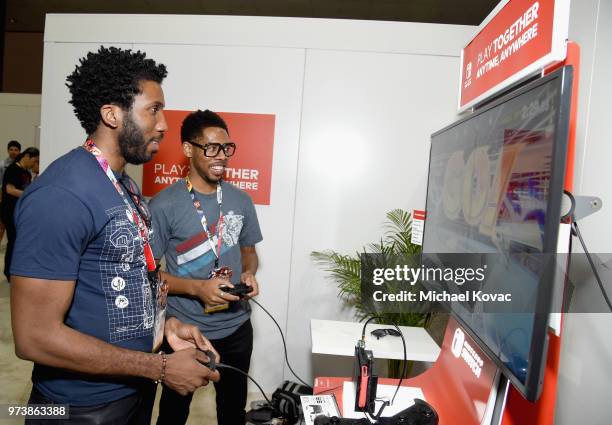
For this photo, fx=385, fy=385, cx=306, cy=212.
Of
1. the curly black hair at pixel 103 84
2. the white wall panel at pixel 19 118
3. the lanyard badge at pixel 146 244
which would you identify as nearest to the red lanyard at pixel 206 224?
the lanyard badge at pixel 146 244

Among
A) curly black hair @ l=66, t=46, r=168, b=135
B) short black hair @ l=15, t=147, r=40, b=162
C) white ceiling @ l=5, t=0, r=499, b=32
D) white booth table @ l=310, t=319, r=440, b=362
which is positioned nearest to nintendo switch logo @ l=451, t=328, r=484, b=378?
white booth table @ l=310, t=319, r=440, b=362

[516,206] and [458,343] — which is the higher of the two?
[516,206]

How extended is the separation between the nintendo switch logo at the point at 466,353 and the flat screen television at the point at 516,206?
3.6 inches

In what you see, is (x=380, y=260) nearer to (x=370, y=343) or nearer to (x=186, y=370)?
(x=370, y=343)

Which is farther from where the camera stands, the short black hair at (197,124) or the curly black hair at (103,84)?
the short black hair at (197,124)

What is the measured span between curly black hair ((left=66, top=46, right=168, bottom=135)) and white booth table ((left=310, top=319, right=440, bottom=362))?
51.2 inches

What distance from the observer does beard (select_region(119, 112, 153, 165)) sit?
129 centimetres

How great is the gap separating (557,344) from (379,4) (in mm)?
6544

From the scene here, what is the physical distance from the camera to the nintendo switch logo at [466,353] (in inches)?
45.3

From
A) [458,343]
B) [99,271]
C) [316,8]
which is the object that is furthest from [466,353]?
[316,8]

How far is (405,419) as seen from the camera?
1.19 metres

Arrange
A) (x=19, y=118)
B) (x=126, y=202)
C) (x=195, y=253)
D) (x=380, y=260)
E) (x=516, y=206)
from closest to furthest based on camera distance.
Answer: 1. (x=516, y=206)
2. (x=126, y=202)
3. (x=195, y=253)
4. (x=380, y=260)
5. (x=19, y=118)

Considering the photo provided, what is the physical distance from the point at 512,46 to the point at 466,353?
1.06 m

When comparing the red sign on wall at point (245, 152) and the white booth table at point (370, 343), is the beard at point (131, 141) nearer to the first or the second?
the white booth table at point (370, 343)
